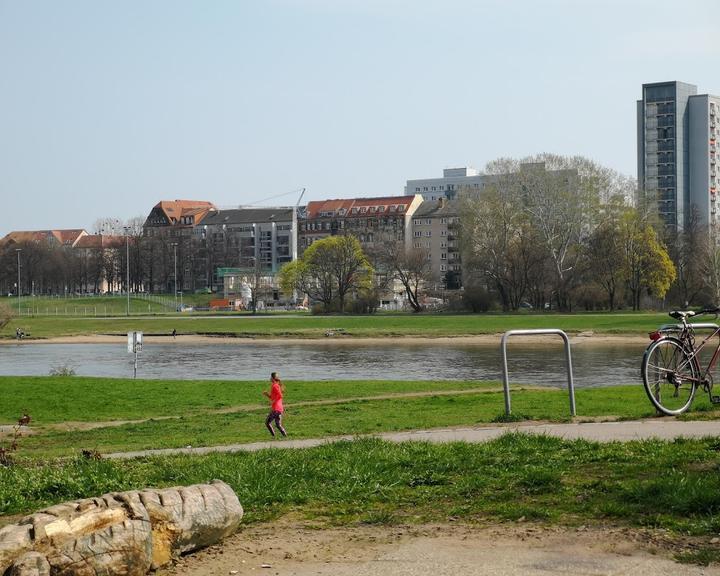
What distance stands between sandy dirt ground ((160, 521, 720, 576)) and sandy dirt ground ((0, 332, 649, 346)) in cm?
5503

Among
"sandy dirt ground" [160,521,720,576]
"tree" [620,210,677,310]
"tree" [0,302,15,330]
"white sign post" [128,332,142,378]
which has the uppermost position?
"tree" [620,210,677,310]

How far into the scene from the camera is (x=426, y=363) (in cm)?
4747

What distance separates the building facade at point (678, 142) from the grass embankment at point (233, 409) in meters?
131

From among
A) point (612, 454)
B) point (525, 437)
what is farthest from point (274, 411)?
point (612, 454)

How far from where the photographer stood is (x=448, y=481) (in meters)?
8.72

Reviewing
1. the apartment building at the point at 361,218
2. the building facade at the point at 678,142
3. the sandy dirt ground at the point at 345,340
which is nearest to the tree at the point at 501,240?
the sandy dirt ground at the point at 345,340

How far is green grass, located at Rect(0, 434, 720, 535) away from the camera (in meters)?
7.46

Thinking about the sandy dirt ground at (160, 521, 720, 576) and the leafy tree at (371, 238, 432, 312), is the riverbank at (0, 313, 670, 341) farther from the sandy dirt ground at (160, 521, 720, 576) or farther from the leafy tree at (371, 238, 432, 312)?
the sandy dirt ground at (160, 521, 720, 576)

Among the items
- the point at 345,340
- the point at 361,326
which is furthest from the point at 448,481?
the point at 361,326

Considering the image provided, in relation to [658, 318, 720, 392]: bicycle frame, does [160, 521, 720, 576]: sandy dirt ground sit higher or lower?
lower

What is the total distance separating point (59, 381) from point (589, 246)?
73.4 metres

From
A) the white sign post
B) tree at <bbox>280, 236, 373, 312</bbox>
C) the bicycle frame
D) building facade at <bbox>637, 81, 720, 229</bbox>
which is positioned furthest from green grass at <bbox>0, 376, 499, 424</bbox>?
building facade at <bbox>637, 81, 720, 229</bbox>

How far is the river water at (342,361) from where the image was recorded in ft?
131

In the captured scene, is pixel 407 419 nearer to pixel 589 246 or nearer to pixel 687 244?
pixel 589 246
